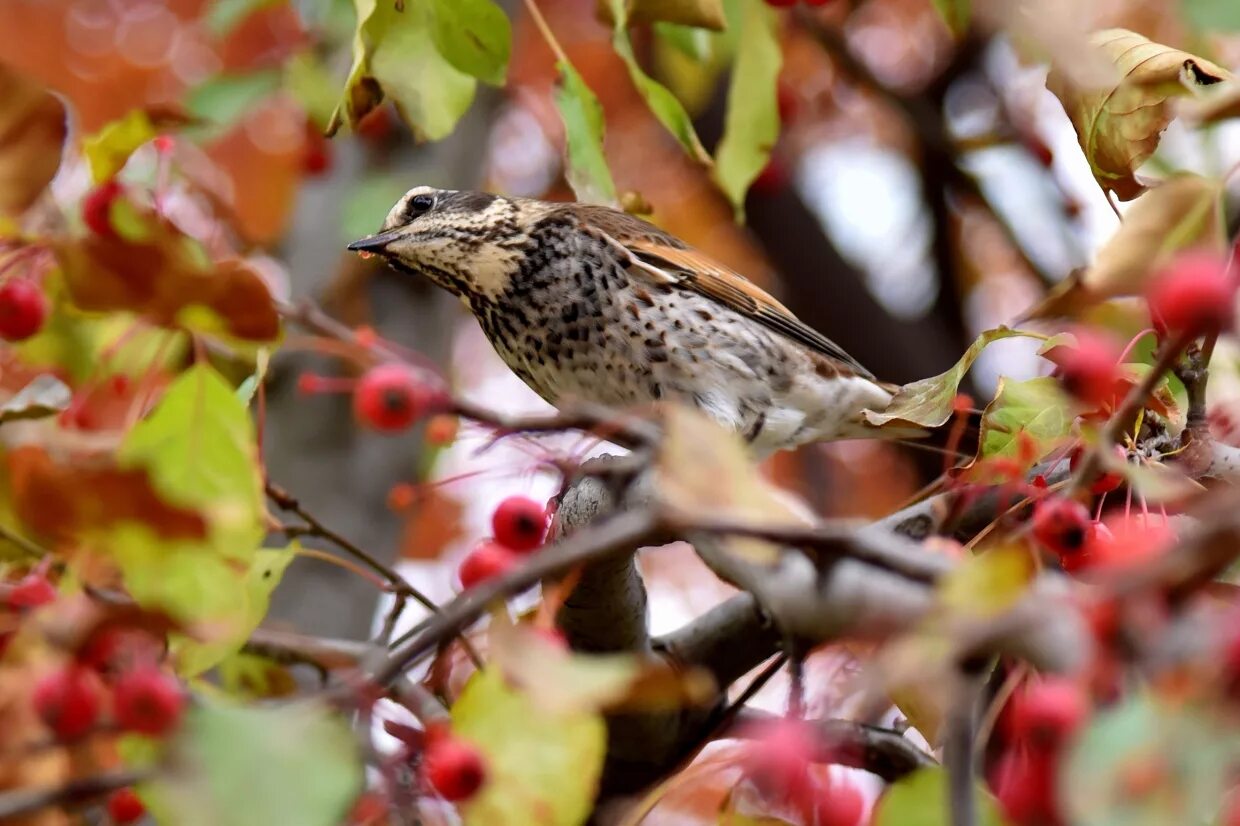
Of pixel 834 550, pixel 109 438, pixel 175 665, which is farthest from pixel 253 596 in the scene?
pixel 834 550

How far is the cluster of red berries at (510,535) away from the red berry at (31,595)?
58cm

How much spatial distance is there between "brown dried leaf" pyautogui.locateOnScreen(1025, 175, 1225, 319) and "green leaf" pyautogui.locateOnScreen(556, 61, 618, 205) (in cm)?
128

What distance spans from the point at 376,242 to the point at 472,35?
1.32m

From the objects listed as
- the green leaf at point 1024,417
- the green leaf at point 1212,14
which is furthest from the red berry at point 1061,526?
the green leaf at point 1212,14

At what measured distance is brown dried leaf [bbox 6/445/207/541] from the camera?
5.22 ft

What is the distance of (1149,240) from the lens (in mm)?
1603

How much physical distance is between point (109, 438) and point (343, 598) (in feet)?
6.90

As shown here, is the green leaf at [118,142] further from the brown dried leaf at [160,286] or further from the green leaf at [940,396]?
the green leaf at [940,396]

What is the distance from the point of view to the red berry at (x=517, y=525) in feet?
7.03

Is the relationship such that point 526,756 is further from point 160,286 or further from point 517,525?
point 160,286

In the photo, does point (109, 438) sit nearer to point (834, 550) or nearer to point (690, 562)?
point (834, 550)

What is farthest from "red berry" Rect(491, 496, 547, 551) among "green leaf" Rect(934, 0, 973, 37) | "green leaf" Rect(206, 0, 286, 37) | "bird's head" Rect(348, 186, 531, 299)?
"green leaf" Rect(206, 0, 286, 37)

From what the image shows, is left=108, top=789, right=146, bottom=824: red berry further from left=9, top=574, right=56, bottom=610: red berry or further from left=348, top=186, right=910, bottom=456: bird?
left=348, top=186, right=910, bottom=456: bird

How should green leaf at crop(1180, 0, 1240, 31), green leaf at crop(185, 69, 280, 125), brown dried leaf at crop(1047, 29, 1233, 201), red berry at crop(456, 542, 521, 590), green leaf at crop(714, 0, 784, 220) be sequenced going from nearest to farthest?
green leaf at crop(1180, 0, 1240, 31), red berry at crop(456, 542, 521, 590), brown dried leaf at crop(1047, 29, 1233, 201), green leaf at crop(714, 0, 784, 220), green leaf at crop(185, 69, 280, 125)
